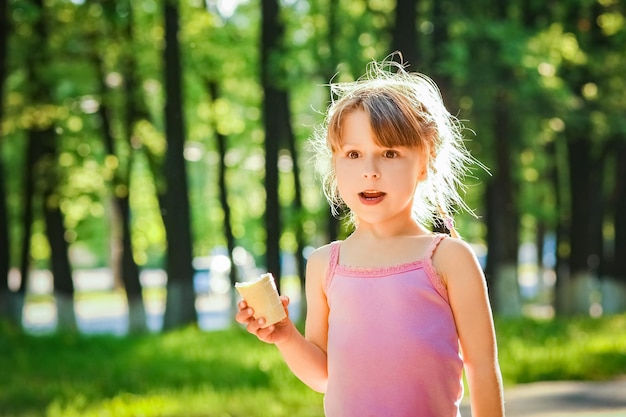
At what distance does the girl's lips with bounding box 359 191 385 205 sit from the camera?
9.64ft

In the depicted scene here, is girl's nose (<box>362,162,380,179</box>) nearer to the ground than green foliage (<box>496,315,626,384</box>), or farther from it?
farther from it

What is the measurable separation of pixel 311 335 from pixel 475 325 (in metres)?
0.49

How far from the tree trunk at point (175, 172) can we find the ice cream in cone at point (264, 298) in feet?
56.3

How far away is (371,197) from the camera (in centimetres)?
296

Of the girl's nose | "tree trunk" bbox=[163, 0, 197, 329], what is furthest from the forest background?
the girl's nose

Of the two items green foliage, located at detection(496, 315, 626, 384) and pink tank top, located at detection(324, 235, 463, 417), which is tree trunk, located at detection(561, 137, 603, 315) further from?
pink tank top, located at detection(324, 235, 463, 417)

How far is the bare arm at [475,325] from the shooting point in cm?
286

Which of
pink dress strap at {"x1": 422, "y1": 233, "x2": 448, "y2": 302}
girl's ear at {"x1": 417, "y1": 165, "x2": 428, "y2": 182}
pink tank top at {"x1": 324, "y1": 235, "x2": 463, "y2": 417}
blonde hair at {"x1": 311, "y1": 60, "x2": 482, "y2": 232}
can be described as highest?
blonde hair at {"x1": 311, "y1": 60, "x2": 482, "y2": 232}

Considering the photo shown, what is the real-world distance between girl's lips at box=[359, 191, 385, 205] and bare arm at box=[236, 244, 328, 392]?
8.3 inches

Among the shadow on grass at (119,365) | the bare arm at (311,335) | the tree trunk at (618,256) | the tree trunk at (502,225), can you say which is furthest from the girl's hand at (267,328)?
the tree trunk at (618,256)

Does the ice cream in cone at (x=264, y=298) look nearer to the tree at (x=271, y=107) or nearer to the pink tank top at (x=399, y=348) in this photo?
the pink tank top at (x=399, y=348)

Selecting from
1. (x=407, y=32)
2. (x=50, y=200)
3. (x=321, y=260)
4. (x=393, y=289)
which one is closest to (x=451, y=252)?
(x=393, y=289)

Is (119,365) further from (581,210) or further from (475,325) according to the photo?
(581,210)

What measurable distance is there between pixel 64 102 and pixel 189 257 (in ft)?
13.0
